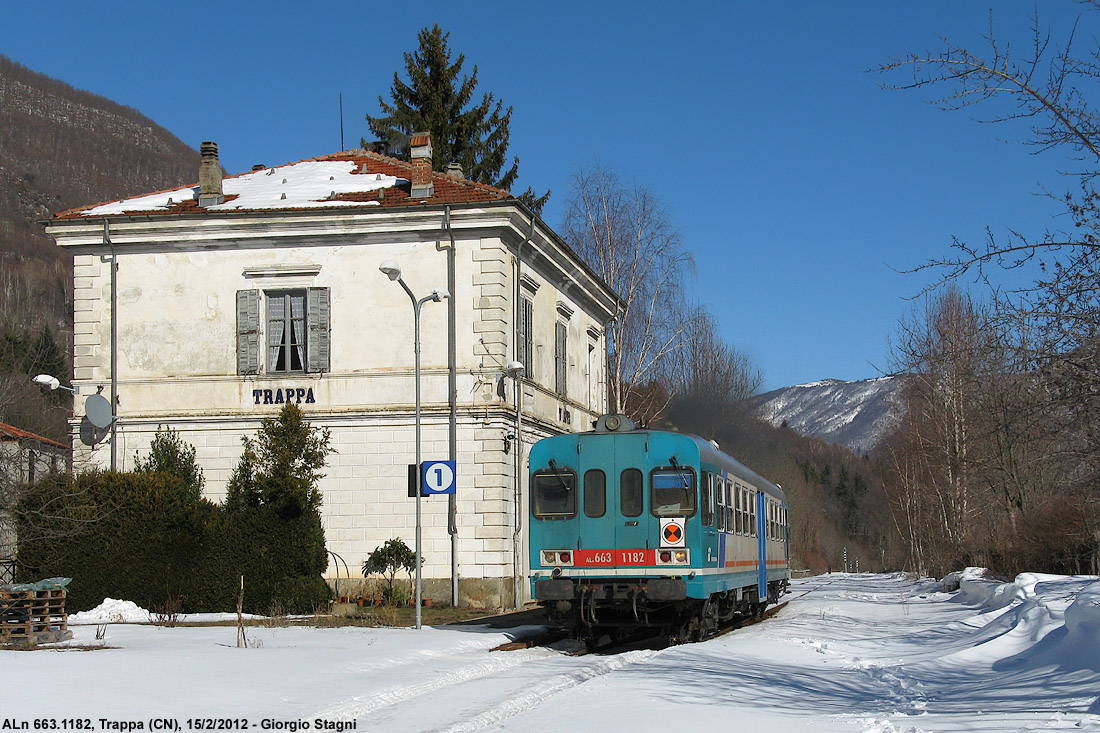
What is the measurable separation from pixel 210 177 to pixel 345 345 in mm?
5539

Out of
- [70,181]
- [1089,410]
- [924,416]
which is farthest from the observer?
[70,181]

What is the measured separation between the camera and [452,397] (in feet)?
81.2

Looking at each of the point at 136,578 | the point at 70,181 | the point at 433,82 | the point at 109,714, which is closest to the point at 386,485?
the point at 136,578

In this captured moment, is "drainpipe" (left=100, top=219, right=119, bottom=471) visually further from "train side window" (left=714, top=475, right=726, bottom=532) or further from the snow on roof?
"train side window" (left=714, top=475, right=726, bottom=532)

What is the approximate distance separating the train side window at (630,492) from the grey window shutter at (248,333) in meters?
11.6

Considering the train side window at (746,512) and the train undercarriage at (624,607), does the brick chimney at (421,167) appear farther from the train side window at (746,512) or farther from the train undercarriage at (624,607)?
the train undercarriage at (624,607)

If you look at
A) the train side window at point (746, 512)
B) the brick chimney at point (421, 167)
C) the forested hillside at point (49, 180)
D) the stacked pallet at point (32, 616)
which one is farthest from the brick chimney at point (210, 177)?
the forested hillside at point (49, 180)

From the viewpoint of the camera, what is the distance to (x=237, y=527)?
22828 mm

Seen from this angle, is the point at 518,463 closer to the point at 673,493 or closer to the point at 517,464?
the point at 517,464

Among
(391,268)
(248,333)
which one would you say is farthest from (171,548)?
(391,268)

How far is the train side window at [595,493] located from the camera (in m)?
16.7

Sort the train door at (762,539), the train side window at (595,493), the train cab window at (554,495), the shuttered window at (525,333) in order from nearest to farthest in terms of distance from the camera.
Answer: the train side window at (595,493)
the train cab window at (554,495)
the train door at (762,539)
the shuttered window at (525,333)

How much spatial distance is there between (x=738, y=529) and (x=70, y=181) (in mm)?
Result: 149729

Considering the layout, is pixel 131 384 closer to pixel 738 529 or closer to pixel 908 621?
pixel 738 529
